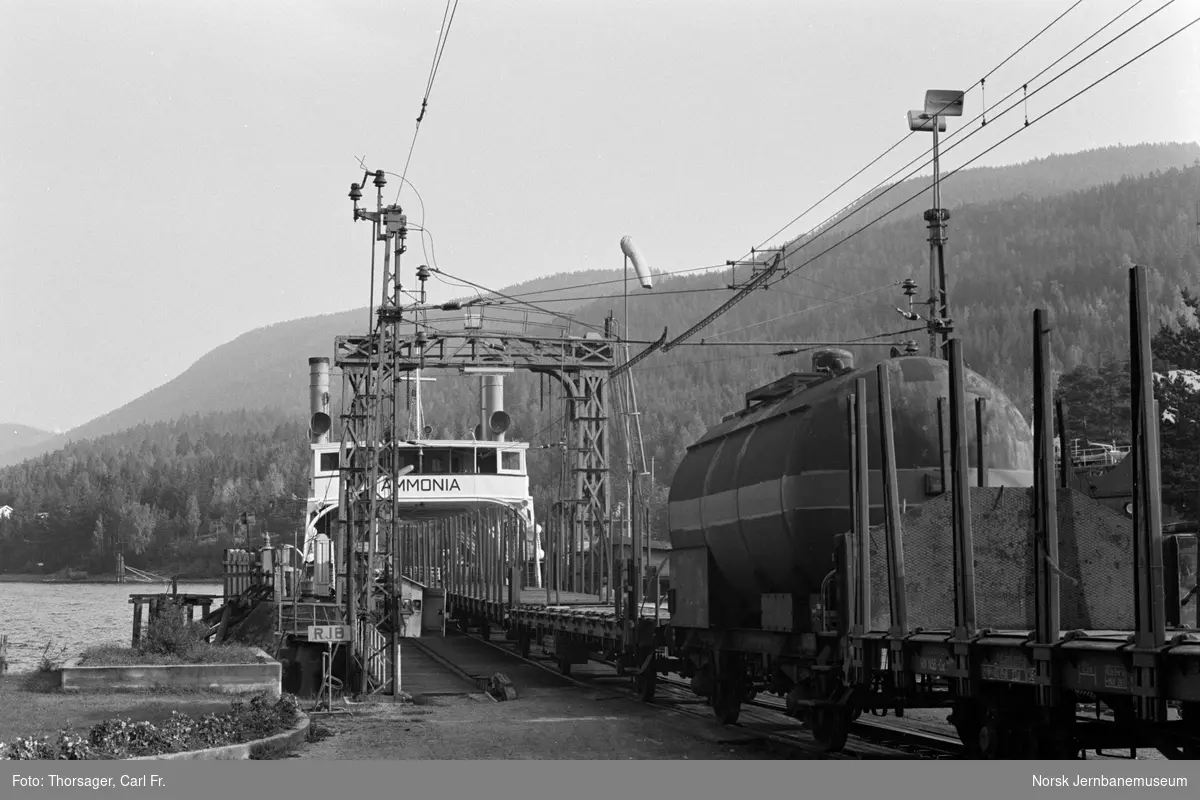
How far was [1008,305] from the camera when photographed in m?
130

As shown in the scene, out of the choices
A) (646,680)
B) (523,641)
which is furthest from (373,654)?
(523,641)

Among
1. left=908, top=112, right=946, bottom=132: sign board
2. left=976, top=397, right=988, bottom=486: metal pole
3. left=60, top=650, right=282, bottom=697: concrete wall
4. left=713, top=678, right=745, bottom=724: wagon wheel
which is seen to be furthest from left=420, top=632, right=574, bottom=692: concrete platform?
left=908, top=112, right=946, bottom=132: sign board

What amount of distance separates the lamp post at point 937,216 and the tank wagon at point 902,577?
8.38 metres

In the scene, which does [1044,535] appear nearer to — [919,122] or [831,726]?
[831,726]

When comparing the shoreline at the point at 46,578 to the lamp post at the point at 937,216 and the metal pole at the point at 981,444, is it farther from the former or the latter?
the metal pole at the point at 981,444

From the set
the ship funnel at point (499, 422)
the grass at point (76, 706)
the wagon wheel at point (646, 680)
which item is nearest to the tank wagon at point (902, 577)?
the wagon wheel at point (646, 680)

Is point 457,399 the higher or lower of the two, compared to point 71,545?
higher

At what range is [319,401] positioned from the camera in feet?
190

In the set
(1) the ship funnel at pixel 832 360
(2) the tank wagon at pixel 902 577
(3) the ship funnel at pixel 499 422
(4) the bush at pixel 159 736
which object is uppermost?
(3) the ship funnel at pixel 499 422

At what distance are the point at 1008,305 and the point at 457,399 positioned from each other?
75465 mm

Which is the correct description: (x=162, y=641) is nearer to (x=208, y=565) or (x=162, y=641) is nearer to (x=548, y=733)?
(x=548, y=733)

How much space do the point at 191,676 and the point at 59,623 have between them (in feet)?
149

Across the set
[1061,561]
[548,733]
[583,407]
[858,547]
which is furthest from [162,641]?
[583,407]

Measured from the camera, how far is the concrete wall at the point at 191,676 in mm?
22672
